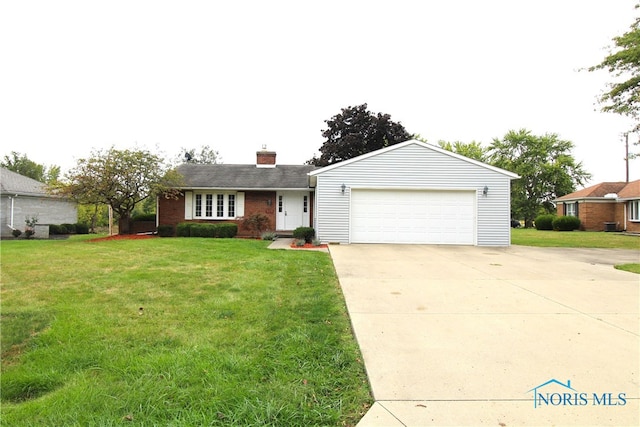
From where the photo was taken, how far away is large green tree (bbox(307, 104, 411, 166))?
92.6ft

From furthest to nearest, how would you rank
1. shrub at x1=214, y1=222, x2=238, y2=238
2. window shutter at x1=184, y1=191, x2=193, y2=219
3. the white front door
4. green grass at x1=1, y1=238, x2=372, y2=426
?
the white front door < window shutter at x1=184, y1=191, x2=193, y2=219 < shrub at x1=214, y1=222, x2=238, y2=238 < green grass at x1=1, y1=238, x2=372, y2=426

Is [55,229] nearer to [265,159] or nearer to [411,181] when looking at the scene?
[265,159]

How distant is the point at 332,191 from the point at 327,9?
21.2 feet

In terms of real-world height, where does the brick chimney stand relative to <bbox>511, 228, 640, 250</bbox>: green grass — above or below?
above

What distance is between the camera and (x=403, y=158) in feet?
45.0

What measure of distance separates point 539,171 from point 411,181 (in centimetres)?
3280

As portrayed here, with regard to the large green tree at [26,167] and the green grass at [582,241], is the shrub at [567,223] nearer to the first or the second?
the green grass at [582,241]

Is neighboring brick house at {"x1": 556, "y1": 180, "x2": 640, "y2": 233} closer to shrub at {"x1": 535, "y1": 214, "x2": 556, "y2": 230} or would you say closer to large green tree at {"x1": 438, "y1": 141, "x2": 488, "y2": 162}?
shrub at {"x1": 535, "y1": 214, "x2": 556, "y2": 230}

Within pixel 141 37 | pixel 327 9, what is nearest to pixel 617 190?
pixel 327 9

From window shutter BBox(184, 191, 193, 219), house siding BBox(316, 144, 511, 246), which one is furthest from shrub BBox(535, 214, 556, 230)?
window shutter BBox(184, 191, 193, 219)

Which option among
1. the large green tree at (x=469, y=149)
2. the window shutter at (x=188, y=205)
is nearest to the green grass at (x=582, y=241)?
the window shutter at (x=188, y=205)

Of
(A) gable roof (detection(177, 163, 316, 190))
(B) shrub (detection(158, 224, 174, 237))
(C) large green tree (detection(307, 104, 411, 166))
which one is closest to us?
(B) shrub (detection(158, 224, 174, 237))

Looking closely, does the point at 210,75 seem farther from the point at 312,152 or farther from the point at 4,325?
the point at 312,152

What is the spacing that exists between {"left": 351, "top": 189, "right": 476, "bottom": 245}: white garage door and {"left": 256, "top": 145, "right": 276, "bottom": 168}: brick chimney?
8.68 metres
